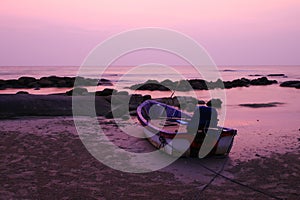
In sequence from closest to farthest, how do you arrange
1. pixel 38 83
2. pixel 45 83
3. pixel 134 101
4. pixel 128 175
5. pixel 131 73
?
pixel 128 175
pixel 134 101
pixel 38 83
pixel 45 83
pixel 131 73

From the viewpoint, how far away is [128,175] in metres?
7.52

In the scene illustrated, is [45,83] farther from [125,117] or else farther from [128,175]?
[128,175]

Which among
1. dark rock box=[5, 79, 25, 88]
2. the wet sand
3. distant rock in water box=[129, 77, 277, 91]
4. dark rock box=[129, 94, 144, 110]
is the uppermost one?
dark rock box=[5, 79, 25, 88]

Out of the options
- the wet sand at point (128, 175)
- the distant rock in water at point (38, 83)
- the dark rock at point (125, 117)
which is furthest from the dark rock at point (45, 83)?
the wet sand at point (128, 175)

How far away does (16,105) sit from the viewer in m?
15.9

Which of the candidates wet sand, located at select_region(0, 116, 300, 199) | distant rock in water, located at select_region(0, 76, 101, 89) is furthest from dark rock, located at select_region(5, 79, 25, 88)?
wet sand, located at select_region(0, 116, 300, 199)

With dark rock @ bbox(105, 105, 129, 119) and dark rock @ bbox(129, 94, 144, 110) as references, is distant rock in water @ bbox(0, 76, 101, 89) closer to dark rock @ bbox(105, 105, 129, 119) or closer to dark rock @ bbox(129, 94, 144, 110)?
dark rock @ bbox(129, 94, 144, 110)

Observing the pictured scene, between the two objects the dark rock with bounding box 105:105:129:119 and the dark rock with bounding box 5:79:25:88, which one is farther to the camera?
the dark rock with bounding box 5:79:25:88

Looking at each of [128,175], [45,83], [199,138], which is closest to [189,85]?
[45,83]

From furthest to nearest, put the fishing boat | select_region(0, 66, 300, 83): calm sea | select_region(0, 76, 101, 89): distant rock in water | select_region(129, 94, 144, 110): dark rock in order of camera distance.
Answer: select_region(0, 66, 300, 83): calm sea < select_region(0, 76, 101, 89): distant rock in water < select_region(129, 94, 144, 110): dark rock < the fishing boat

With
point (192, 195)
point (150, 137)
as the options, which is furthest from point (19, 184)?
point (150, 137)

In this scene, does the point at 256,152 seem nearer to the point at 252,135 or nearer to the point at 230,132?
the point at 230,132

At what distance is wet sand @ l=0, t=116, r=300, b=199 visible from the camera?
20.8 feet

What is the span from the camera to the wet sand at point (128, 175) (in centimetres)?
634
